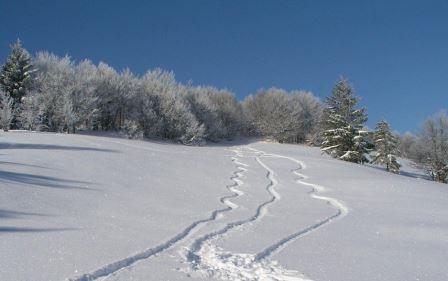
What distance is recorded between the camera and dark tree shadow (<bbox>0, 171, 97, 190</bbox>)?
29.5 feet

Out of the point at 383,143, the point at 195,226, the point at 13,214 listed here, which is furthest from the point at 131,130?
the point at 13,214

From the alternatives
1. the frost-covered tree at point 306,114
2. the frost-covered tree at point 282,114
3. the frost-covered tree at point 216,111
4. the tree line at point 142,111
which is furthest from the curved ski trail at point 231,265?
the frost-covered tree at point 306,114

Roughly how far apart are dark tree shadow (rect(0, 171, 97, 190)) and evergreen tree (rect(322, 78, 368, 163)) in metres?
23.0

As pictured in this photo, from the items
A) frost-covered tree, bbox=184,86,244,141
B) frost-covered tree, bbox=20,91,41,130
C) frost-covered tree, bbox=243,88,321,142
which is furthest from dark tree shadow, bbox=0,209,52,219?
frost-covered tree, bbox=243,88,321,142

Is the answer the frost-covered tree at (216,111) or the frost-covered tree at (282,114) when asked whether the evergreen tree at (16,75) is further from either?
the frost-covered tree at (282,114)

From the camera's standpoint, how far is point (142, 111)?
3606 cm

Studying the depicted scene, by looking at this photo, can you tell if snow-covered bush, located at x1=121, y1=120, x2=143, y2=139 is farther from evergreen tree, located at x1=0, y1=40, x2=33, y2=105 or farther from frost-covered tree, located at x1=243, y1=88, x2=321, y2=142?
frost-covered tree, located at x1=243, y1=88, x2=321, y2=142

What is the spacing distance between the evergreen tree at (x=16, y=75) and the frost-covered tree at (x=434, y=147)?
29625mm

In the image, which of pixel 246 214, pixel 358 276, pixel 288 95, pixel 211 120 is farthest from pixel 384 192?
pixel 288 95

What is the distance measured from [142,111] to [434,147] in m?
23.0

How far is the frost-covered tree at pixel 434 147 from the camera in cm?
3202

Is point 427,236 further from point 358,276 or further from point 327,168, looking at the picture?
point 327,168

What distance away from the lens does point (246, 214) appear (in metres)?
9.29

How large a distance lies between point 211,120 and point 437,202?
31399 mm
